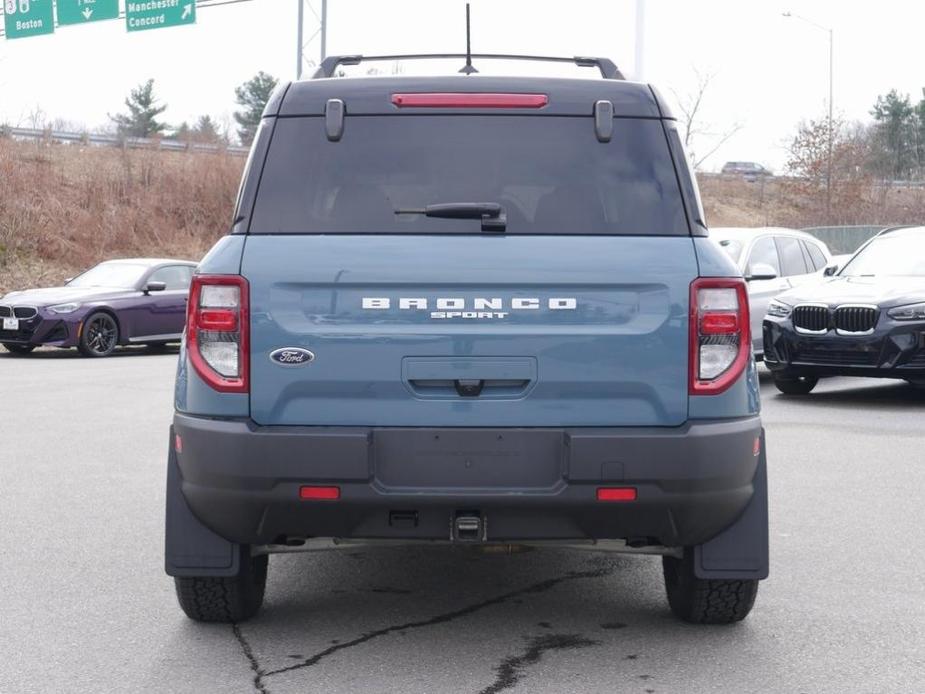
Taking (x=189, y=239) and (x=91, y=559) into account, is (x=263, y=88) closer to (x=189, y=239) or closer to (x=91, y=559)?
(x=189, y=239)

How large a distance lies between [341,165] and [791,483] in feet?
16.7

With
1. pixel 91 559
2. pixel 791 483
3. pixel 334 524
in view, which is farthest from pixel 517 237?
pixel 791 483

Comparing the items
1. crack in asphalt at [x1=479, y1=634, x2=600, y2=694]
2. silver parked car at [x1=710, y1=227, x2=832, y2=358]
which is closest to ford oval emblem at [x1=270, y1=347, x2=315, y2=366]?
crack in asphalt at [x1=479, y1=634, x2=600, y2=694]

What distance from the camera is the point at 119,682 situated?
4723 mm

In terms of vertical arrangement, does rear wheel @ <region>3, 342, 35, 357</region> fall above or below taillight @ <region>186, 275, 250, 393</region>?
below

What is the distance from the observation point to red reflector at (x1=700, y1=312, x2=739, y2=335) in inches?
185

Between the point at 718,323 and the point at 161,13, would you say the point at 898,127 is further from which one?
the point at 718,323

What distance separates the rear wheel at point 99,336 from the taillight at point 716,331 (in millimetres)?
17295

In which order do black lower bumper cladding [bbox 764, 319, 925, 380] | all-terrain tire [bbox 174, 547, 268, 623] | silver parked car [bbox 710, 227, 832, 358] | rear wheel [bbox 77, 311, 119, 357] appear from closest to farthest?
all-terrain tire [bbox 174, 547, 268, 623], black lower bumper cladding [bbox 764, 319, 925, 380], silver parked car [bbox 710, 227, 832, 358], rear wheel [bbox 77, 311, 119, 357]

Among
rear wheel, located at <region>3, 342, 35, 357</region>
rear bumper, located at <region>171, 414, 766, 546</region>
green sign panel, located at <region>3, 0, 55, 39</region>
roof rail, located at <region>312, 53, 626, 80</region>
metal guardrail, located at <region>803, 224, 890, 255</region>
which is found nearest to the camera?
rear bumper, located at <region>171, 414, 766, 546</region>

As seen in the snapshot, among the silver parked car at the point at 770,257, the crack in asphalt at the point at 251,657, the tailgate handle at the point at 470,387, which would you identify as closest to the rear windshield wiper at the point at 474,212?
the tailgate handle at the point at 470,387

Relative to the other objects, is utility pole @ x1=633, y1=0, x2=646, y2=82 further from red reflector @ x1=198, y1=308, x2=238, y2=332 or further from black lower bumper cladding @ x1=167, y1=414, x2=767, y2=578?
red reflector @ x1=198, y1=308, x2=238, y2=332

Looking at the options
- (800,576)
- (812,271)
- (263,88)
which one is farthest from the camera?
(263,88)

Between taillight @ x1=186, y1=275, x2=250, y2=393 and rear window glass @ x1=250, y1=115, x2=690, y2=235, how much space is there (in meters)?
0.25
